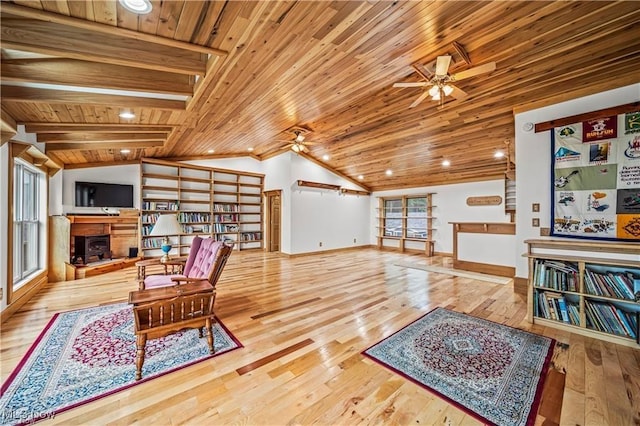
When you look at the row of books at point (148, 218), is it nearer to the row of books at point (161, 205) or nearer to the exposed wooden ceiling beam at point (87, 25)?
the row of books at point (161, 205)

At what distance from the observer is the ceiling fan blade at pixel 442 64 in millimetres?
2760

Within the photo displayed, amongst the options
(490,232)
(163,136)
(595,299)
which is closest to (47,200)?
(163,136)

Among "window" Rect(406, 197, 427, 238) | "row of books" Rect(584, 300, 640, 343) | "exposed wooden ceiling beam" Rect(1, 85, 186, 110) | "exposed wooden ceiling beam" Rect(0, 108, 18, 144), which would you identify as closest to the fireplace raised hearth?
"exposed wooden ceiling beam" Rect(0, 108, 18, 144)

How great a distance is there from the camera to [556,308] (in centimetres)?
293

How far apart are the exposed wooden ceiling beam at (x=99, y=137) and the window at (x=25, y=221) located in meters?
0.54

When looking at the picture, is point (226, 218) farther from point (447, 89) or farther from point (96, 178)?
point (447, 89)

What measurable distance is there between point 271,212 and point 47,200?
16.4ft

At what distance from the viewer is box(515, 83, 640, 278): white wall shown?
3.46 meters

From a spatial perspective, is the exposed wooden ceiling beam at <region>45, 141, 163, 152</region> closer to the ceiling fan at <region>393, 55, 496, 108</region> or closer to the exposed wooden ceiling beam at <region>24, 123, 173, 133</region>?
the exposed wooden ceiling beam at <region>24, 123, 173, 133</region>

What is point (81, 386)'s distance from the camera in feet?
6.15

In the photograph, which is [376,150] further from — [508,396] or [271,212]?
[508,396]

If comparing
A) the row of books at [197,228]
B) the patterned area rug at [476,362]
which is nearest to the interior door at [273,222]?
the row of books at [197,228]

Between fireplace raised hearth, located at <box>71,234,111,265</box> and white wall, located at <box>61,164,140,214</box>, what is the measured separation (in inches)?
28.9

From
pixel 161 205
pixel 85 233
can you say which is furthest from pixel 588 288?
pixel 85 233
